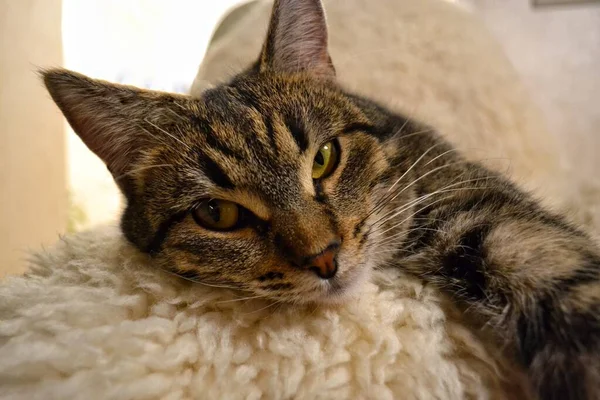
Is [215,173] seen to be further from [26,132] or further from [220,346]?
[26,132]

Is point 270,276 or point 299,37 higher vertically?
point 299,37

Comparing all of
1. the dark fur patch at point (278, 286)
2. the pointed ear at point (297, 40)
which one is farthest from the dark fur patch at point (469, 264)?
the pointed ear at point (297, 40)

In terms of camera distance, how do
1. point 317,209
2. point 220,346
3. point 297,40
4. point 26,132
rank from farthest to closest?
point 26,132 < point 297,40 < point 317,209 < point 220,346

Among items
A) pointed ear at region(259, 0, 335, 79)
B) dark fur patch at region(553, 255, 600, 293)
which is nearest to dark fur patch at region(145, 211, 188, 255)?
pointed ear at region(259, 0, 335, 79)

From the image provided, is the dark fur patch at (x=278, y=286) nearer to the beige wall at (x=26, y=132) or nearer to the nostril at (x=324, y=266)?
the nostril at (x=324, y=266)

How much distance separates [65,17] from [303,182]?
59.6 inches

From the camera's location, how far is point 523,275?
0.58m

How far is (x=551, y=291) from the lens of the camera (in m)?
0.55

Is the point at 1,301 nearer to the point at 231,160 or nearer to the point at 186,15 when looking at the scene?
the point at 231,160

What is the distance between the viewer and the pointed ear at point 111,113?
72 cm

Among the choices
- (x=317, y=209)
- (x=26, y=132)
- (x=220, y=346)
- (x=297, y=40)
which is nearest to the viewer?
(x=220, y=346)

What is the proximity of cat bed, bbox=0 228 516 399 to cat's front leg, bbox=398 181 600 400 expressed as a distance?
5 centimetres

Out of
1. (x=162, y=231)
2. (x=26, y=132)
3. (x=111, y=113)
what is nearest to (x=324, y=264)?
(x=162, y=231)

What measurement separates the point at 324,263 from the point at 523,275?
249 millimetres
